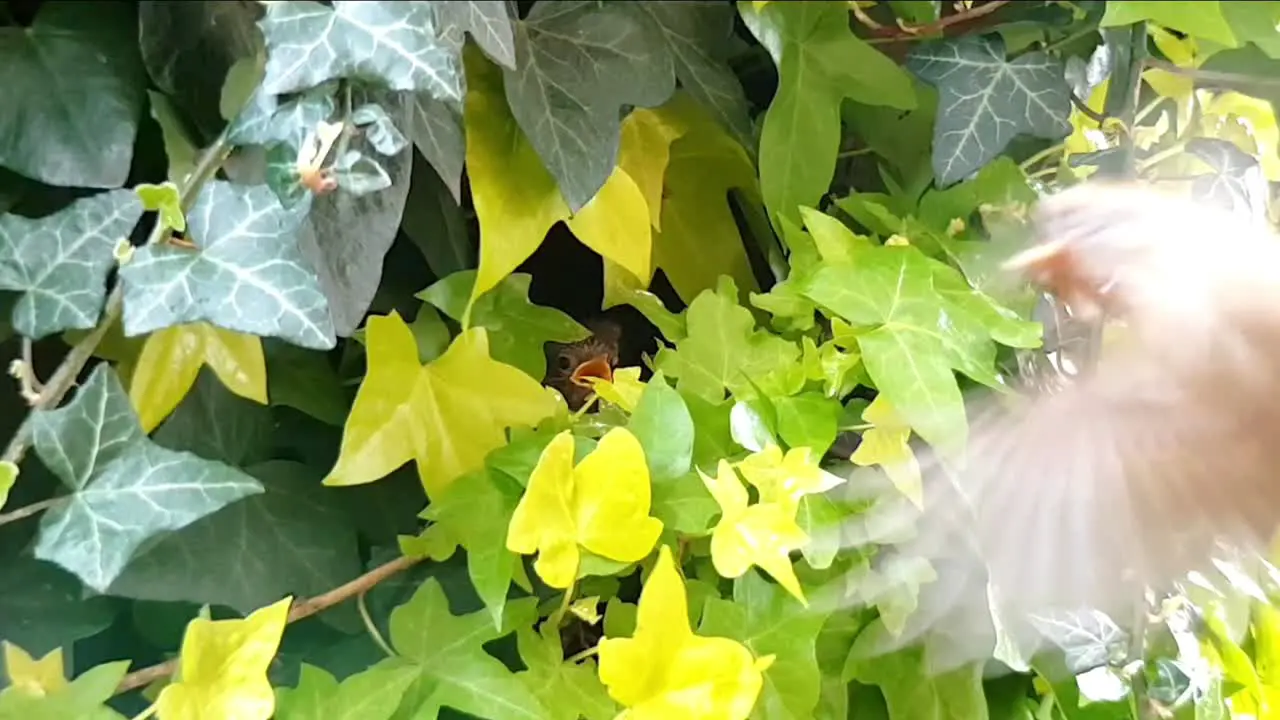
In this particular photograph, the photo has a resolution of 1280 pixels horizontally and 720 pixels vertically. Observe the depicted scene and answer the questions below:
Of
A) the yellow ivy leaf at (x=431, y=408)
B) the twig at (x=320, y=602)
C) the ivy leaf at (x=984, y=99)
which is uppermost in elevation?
the ivy leaf at (x=984, y=99)

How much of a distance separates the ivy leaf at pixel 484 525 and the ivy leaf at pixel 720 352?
100mm

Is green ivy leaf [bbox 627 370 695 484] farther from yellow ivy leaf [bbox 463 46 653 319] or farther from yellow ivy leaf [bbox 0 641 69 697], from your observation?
yellow ivy leaf [bbox 0 641 69 697]

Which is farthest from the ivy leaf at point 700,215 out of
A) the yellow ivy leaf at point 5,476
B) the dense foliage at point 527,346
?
the yellow ivy leaf at point 5,476

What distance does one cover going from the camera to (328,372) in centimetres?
53

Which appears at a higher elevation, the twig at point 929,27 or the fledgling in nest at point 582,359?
the twig at point 929,27

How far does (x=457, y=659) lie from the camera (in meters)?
0.46

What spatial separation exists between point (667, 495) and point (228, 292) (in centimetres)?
19

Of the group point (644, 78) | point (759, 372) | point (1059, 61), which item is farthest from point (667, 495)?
point (1059, 61)

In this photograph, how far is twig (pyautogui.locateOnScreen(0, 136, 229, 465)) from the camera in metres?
0.41

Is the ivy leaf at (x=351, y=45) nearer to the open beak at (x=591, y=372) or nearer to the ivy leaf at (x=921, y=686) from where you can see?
the open beak at (x=591, y=372)

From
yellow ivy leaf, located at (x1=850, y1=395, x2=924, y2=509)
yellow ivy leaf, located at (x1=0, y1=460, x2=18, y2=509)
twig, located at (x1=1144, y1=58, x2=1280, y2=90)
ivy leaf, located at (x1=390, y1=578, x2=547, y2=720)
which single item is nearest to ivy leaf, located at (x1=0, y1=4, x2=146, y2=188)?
yellow ivy leaf, located at (x1=0, y1=460, x2=18, y2=509)

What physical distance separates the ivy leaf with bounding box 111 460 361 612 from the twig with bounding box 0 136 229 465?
8 centimetres

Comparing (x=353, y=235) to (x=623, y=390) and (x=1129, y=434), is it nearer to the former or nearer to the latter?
(x=623, y=390)

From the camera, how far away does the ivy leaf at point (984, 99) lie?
0.50 m
